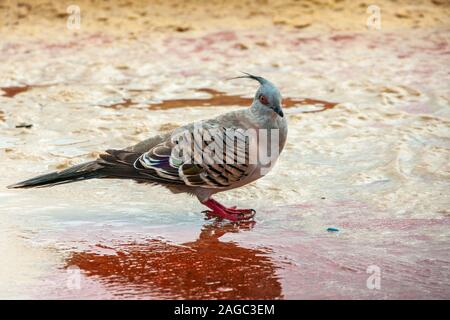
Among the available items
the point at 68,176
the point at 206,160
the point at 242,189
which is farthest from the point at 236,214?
the point at 68,176

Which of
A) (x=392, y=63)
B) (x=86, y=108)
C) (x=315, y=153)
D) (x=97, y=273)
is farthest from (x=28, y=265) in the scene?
(x=392, y=63)

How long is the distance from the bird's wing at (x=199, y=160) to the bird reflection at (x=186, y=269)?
38cm

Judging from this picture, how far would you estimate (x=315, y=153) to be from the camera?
6980 millimetres

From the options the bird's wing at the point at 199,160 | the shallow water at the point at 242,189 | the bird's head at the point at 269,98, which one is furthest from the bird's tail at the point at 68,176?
the bird's head at the point at 269,98

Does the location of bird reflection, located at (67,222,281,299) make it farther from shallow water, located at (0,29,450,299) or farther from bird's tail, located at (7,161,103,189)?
bird's tail, located at (7,161,103,189)

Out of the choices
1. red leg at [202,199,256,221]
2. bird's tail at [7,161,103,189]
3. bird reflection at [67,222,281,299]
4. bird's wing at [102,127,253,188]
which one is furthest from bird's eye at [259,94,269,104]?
bird's tail at [7,161,103,189]

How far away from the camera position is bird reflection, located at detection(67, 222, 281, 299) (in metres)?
4.51

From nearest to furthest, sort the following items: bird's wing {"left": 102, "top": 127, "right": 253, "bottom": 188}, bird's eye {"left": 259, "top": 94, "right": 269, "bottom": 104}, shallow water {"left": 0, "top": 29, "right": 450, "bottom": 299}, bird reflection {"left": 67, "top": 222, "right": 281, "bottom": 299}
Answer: bird reflection {"left": 67, "top": 222, "right": 281, "bottom": 299}
shallow water {"left": 0, "top": 29, "right": 450, "bottom": 299}
bird's wing {"left": 102, "top": 127, "right": 253, "bottom": 188}
bird's eye {"left": 259, "top": 94, "right": 269, "bottom": 104}

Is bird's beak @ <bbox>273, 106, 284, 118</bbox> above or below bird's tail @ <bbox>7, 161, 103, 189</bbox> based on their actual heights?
above

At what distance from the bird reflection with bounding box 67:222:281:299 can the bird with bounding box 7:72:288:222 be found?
362 mm

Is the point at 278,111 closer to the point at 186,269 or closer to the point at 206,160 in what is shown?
the point at 206,160

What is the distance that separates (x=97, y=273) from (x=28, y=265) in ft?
1.28

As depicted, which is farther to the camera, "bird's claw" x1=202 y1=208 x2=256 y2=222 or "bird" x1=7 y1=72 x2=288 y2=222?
"bird's claw" x1=202 y1=208 x2=256 y2=222

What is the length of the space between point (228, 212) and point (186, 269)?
0.94 m
